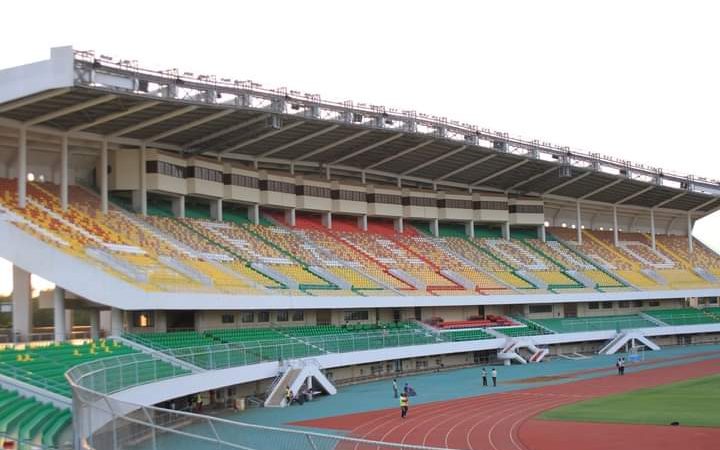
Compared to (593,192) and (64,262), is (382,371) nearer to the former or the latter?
(64,262)

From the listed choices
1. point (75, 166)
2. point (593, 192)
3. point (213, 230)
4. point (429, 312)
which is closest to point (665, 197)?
point (593, 192)

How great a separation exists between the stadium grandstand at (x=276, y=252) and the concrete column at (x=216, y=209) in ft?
0.46

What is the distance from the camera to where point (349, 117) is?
51844mm

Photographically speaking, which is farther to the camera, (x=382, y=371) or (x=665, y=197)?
(x=665, y=197)

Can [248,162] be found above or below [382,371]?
above

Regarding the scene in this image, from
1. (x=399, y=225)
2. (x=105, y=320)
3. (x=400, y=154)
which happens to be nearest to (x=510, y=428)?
(x=105, y=320)

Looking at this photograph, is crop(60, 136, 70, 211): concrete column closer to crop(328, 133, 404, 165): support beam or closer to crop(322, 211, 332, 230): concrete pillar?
crop(328, 133, 404, 165): support beam

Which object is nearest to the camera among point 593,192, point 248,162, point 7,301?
point 7,301

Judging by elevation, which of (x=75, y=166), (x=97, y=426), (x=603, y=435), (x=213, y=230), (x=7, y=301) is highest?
(x=75, y=166)

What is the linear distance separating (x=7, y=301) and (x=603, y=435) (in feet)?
86.3

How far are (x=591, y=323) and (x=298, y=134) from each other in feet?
91.2

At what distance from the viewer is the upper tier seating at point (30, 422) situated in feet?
62.0

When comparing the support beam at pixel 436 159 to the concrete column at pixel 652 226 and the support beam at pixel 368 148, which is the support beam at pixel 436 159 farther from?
the concrete column at pixel 652 226

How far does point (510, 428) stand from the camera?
102ft
